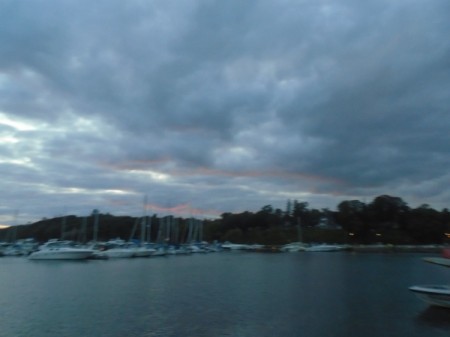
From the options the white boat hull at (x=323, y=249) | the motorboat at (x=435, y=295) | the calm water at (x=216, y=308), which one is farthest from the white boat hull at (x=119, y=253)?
the white boat hull at (x=323, y=249)

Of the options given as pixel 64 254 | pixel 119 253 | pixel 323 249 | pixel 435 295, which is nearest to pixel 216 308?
pixel 435 295

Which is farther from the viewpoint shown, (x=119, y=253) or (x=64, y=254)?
(x=119, y=253)

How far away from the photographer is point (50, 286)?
53938 millimetres

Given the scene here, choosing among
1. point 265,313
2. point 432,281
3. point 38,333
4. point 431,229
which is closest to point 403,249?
point 431,229

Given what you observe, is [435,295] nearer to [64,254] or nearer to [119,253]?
[64,254]

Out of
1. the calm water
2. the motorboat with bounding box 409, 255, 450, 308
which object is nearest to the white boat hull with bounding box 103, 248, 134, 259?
the calm water

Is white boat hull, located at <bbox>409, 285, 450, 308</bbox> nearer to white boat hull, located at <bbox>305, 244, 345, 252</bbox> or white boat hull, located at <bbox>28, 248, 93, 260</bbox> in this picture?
white boat hull, located at <bbox>28, 248, 93, 260</bbox>

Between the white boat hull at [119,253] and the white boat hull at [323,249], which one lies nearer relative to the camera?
the white boat hull at [119,253]

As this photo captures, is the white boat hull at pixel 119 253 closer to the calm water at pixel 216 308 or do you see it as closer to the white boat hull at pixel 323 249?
the calm water at pixel 216 308

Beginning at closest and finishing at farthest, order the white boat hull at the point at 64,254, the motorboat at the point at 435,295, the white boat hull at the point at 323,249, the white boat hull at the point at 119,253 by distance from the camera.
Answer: the motorboat at the point at 435,295, the white boat hull at the point at 64,254, the white boat hull at the point at 119,253, the white boat hull at the point at 323,249

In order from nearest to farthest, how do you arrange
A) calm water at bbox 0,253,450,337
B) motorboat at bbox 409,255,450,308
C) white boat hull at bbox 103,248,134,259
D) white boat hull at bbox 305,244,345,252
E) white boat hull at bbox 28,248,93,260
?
1. calm water at bbox 0,253,450,337
2. motorboat at bbox 409,255,450,308
3. white boat hull at bbox 28,248,93,260
4. white boat hull at bbox 103,248,134,259
5. white boat hull at bbox 305,244,345,252

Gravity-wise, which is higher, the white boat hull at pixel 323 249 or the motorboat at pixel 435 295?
the white boat hull at pixel 323 249

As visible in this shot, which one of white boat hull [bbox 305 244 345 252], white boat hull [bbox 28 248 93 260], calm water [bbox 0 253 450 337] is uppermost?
white boat hull [bbox 305 244 345 252]

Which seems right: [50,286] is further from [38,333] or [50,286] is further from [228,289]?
[38,333]
